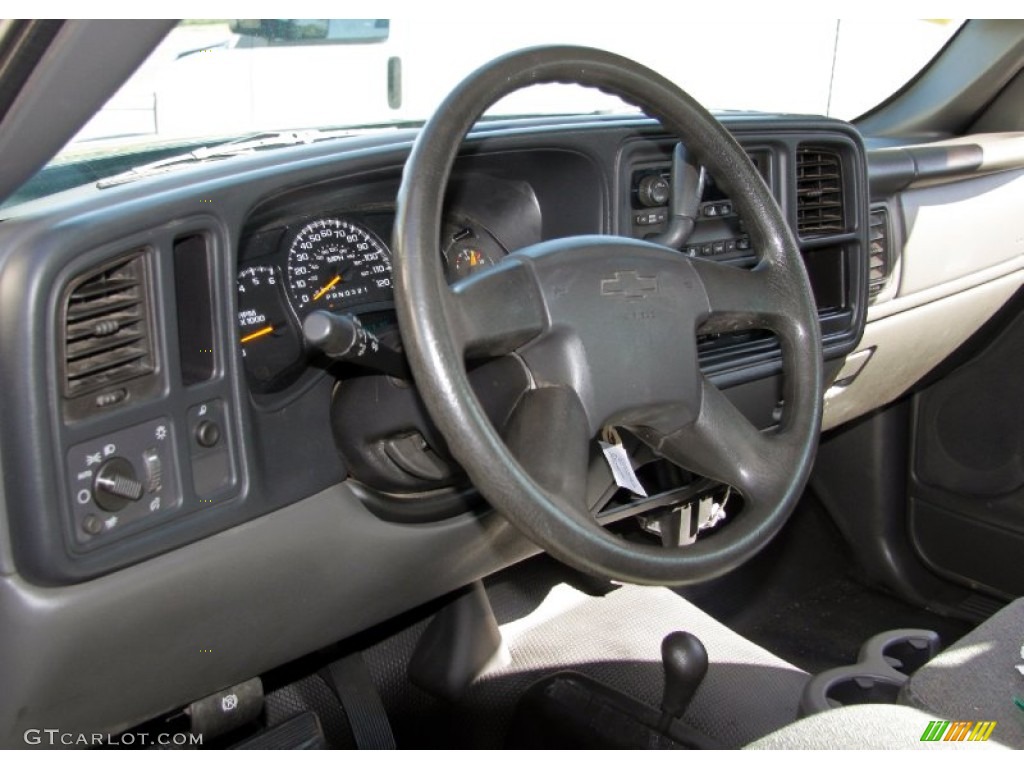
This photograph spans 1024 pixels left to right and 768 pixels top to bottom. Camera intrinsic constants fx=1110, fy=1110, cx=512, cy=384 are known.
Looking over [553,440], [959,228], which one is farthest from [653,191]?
[959,228]

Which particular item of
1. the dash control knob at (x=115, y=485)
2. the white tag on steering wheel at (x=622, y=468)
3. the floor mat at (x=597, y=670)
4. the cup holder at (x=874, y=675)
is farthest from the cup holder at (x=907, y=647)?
the dash control knob at (x=115, y=485)

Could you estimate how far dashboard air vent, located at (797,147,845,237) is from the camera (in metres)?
2.04

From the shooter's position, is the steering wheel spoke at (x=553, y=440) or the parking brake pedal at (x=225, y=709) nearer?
Result: the steering wheel spoke at (x=553, y=440)

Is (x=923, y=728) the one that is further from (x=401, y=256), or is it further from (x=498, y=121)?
(x=498, y=121)

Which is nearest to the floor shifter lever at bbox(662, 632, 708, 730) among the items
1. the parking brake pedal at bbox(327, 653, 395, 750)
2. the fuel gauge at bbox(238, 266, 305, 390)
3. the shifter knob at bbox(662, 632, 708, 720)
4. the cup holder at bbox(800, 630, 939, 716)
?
the shifter knob at bbox(662, 632, 708, 720)

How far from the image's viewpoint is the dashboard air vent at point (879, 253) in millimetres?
2260

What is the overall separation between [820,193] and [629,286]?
3.24ft

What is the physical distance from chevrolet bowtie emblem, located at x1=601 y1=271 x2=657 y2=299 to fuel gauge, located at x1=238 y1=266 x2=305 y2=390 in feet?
→ 1.39

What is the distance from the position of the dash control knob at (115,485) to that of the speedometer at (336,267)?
33 centimetres

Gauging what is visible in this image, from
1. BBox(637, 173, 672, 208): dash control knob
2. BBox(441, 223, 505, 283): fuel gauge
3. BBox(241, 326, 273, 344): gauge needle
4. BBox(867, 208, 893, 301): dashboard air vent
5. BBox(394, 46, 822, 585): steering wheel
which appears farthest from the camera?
BBox(867, 208, 893, 301): dashboard air vent

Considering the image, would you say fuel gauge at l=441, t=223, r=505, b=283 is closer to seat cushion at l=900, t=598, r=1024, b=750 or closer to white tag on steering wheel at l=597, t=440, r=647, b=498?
white tag on steering wheel at l=597, t=440, r=647, b=498

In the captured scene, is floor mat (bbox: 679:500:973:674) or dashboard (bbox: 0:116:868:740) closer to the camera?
dashboard (bbox: 0:116:868:740)

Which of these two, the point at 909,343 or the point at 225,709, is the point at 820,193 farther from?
the point at 225,709

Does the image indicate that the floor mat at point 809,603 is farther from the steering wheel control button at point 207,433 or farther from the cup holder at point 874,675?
the steering wheel control button at point 207,433
